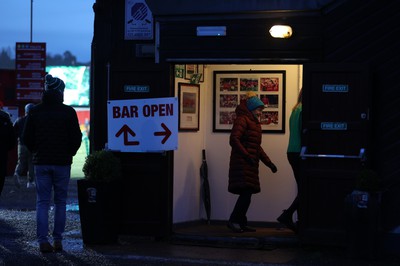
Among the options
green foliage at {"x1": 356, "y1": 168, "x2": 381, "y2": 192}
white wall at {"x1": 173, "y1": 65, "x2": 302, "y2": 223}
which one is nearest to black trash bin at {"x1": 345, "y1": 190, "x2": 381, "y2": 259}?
green foliage at {"x1": 356, "y1": 168, "x2": 381, "y2": 192}

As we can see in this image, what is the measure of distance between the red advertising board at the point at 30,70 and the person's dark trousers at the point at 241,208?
15.2 metres

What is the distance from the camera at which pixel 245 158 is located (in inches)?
456

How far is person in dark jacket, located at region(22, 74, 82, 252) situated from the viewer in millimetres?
10156

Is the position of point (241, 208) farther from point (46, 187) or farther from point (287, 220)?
point (46, 187)

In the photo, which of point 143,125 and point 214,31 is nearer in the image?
point 214,31

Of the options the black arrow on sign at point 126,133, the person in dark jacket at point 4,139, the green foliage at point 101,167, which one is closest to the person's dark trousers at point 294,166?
the black arrow on sign at point 126,133

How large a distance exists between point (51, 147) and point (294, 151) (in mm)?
3170

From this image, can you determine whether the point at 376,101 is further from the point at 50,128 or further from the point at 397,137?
the point at 50,128

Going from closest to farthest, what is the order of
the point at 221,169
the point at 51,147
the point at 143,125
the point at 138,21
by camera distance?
the point at 51,147 < the point at 143,125 < the point at 138,21 < the point at 221,169

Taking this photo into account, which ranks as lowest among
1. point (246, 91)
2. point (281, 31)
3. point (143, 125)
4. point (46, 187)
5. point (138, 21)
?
point (46, 187)

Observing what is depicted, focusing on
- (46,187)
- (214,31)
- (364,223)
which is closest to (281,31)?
(214,31)

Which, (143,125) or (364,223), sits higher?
(143,125)

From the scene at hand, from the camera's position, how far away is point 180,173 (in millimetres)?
12102

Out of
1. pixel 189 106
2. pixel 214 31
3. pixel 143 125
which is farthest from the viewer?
pixel 189 106
